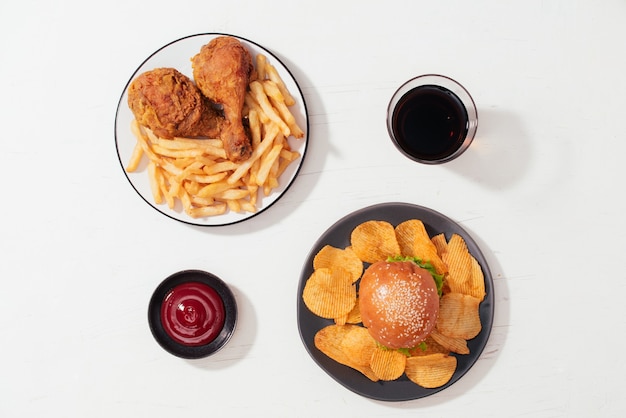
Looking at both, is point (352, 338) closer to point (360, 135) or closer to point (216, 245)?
point (216, 245)

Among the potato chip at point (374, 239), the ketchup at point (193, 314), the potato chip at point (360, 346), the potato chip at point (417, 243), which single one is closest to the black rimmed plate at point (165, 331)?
the ketchup at point (193, 314)

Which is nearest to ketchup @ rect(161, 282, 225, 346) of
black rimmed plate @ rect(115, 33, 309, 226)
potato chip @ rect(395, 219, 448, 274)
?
black rimmed plate @ rect(115, 33, 309, 226)

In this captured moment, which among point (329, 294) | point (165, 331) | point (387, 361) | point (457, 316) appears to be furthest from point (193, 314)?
point (457, 316)

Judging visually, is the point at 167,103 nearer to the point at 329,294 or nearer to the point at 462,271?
the point at 329,294

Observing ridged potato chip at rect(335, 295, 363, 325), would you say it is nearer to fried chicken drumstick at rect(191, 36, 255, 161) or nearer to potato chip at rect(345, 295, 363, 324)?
potato chip at rect(345, 295, 363, 324)

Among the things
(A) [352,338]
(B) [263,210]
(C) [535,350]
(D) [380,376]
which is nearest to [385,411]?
(D) [380,376]

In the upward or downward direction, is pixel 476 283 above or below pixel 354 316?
above
